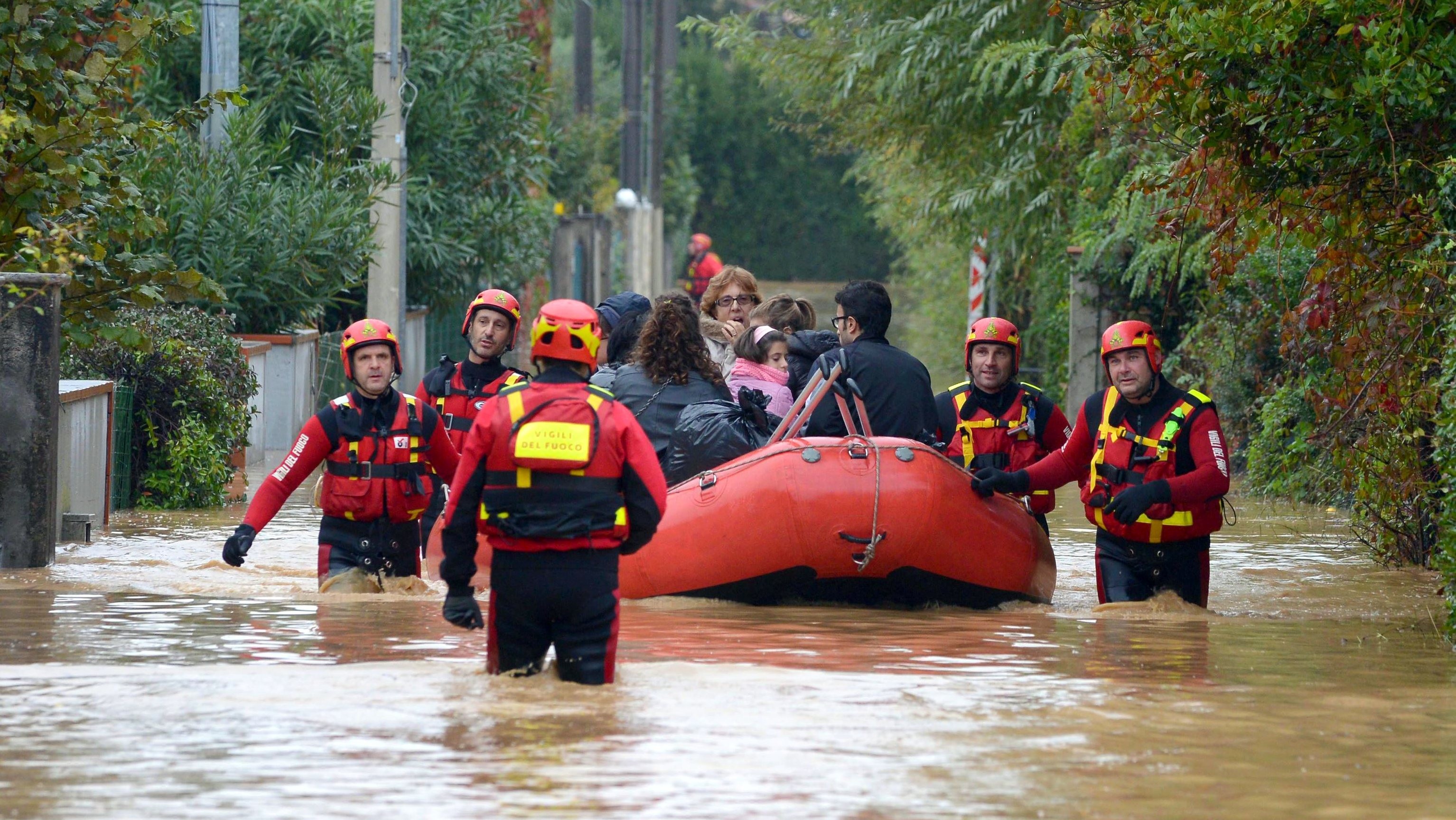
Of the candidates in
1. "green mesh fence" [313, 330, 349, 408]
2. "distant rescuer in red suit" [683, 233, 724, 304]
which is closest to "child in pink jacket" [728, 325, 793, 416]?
"green mesh fence" [313, 330, 349, 408]

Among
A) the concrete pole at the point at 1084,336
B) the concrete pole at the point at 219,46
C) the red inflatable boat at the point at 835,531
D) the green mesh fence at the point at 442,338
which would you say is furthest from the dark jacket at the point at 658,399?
the green mesh fence at the point at 442,338

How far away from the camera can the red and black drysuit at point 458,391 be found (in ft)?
33.4

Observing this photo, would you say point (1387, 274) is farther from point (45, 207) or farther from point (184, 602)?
point (45, 207)

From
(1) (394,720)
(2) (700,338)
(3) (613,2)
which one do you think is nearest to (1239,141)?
(2) (700,338)

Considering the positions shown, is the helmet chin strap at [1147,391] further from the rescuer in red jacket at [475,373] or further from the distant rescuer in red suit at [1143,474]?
the rescuer in red jacket at [475,373]

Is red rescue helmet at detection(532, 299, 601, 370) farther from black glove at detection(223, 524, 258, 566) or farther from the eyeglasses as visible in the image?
the eyeglasses

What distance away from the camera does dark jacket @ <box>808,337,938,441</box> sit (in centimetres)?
951

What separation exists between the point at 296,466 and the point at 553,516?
9.07 ft

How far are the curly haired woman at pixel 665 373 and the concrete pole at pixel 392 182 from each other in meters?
8.69

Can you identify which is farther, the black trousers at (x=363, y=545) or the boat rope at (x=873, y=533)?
the black trousers at (x=363, y=545)

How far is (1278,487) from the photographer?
14656 mm

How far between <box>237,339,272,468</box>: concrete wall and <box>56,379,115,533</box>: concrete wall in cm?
382

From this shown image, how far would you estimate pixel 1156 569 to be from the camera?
9.35 meters

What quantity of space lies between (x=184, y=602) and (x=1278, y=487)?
8.47 m
